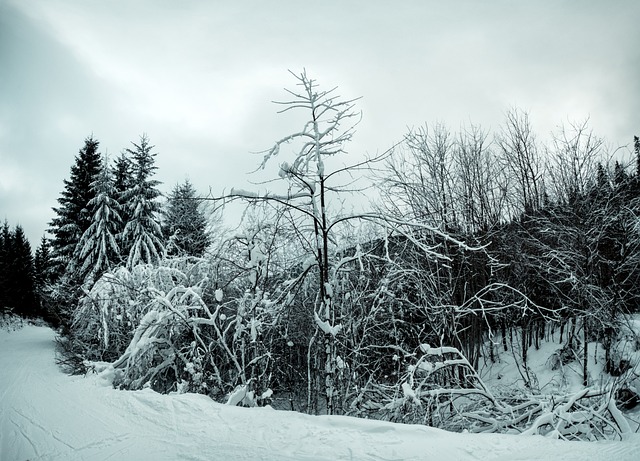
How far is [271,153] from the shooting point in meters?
5.07

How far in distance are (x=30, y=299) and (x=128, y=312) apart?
16.6 meters

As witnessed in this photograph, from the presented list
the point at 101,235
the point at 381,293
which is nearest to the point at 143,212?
the point at 101,235

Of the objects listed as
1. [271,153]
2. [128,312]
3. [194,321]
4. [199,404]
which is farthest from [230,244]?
[128,312]

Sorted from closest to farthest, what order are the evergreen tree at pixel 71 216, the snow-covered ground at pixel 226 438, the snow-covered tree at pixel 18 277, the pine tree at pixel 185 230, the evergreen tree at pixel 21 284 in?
the snow-covered ground at pixel 226 438 < the snow-covered tree at pixel 18 277 < the evergreen tree at pixel 21 284 < the pine tree at pixel 185 230 < the evergreen tree at pixel 71 216

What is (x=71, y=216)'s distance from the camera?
20.8m

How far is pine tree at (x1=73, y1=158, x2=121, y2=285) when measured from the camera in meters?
18.7

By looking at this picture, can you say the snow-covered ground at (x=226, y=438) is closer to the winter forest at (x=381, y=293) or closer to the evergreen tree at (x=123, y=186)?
the winter forest at (x=381, y=293)

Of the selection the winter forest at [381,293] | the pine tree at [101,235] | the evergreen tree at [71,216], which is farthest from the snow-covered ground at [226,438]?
the evergreen tree at [71,216]

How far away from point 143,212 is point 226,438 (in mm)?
20493

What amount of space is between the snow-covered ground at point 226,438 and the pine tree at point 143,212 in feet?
53.3

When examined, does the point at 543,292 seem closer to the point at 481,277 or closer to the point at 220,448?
the point at 481,277

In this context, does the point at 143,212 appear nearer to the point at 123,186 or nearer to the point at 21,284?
the point at 123,186

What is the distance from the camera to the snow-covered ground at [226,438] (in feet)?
8.08

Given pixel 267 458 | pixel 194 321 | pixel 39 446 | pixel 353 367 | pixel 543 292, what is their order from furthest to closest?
pixel 543 292, pixel 353 367, pixel 194 321, pixel 39 446, pixel 267 458
